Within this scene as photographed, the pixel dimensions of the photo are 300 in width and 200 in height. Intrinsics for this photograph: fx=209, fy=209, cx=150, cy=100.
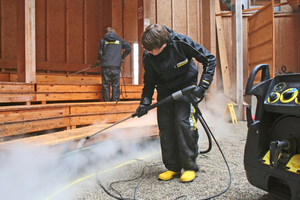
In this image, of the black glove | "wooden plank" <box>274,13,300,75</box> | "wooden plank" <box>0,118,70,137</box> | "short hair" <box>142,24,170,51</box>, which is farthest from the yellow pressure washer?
"wooden plank" <box>274,13,300,75</box>

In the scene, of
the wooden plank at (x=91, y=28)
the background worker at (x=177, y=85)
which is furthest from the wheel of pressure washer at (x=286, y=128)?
the wooden plank at (x=91, y=28)

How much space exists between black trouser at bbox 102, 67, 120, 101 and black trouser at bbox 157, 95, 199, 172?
2.35 metres

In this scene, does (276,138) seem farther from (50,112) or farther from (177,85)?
(50,112)

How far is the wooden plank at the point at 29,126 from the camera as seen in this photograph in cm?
238

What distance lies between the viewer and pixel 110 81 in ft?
13.6

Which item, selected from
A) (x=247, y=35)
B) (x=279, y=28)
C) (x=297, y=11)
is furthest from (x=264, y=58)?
(x=297, y=11)

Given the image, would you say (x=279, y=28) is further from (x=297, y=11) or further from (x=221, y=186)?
(x=221, y=186)

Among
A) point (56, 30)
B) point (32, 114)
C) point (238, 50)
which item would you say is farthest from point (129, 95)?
point (56, 30)

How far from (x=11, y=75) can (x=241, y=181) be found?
5.20 meters

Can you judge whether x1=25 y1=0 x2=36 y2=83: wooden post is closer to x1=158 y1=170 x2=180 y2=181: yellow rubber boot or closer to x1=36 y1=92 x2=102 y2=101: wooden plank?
x1=36 y1=92 x2=102 y2=101: wooden plank

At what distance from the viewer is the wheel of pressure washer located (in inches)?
38.0

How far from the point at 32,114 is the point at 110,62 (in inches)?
70.9

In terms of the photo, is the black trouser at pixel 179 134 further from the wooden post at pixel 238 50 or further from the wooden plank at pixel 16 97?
the wooden post at pixel 238 50

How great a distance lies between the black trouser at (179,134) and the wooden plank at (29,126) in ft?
5.82
